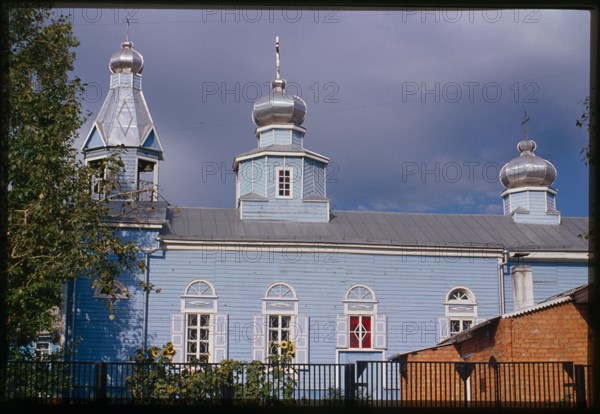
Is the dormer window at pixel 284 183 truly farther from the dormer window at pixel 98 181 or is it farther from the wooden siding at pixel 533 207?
the dormer window at pixel 98 181

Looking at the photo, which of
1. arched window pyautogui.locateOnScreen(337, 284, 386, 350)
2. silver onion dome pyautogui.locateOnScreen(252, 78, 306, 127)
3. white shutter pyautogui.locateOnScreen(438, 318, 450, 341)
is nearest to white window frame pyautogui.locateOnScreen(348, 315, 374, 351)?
arched window pyautogui.locateOnScreen(337, 284, 386, 350)

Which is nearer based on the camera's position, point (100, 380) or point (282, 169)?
point (100, 380)

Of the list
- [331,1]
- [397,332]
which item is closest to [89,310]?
[397,332]

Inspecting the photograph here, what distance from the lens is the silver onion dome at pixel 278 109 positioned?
19.8 m

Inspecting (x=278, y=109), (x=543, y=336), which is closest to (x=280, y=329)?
(x=278, y=109)

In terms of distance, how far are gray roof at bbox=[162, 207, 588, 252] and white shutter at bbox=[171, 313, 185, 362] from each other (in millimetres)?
1630

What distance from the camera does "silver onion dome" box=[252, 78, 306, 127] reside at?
19.8m

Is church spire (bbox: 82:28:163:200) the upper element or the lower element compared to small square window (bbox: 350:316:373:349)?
upper

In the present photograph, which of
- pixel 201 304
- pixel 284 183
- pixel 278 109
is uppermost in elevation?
pixel 278 109

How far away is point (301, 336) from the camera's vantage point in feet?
57.8

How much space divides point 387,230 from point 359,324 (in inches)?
95.5

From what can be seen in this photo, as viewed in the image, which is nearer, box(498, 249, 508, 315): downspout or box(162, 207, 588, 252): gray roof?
box(498, 249, 508, 315): downspout

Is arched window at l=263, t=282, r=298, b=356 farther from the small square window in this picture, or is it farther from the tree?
the tree

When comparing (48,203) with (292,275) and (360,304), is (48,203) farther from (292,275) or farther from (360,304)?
(360,304)
